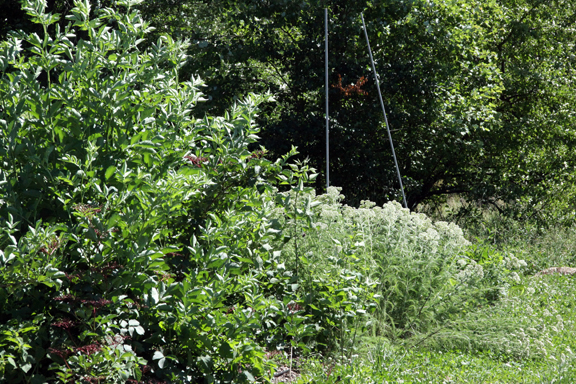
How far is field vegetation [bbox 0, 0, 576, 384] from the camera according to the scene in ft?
8.71

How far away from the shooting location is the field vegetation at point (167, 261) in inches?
105

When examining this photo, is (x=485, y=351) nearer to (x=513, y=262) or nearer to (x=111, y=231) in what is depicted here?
(x=513, y=262)

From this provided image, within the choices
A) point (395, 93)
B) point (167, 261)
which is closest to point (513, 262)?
point (167, 261)

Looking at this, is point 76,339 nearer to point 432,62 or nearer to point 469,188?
point 432,62

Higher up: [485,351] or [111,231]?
[111,231]

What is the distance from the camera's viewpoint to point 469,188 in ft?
32.5

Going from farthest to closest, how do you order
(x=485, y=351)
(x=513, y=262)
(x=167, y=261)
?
(x=513, y=262) < (x=485, y=351) < (x=167, y=261)

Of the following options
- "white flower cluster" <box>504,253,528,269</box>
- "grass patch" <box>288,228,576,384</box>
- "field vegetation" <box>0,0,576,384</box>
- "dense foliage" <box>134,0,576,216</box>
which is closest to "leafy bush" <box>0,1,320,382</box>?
"field vegetation" <box>0,0,576,384</box>

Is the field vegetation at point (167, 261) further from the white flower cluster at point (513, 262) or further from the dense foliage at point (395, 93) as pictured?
the dense foliage at point (395, 93)

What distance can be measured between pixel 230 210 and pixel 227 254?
258 mm

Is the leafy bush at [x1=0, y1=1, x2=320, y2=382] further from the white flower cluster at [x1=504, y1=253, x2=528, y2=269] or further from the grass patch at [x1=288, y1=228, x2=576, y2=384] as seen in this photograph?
the white flower cluster at [x1=504, y1=253, x2=528, y2=269]

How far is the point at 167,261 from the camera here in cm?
320

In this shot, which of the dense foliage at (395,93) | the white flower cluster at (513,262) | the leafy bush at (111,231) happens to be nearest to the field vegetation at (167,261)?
the leafy bush at (111,231)

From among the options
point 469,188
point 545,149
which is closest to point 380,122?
point 469,188
